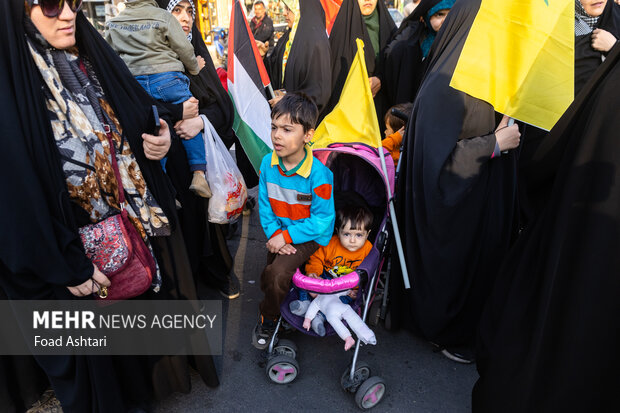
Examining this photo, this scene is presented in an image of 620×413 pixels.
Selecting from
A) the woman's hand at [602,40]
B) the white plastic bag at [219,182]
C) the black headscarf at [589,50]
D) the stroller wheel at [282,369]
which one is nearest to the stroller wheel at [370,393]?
the stroller wheel at [282,369]

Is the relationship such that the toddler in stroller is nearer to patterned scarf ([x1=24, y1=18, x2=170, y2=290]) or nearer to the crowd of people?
the crowd of people

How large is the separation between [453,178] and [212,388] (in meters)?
2.00

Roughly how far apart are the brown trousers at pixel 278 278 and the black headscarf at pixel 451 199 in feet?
2.47

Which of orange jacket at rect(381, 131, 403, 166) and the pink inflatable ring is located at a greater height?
orange jacket at rect(381, 131, 403, 166)

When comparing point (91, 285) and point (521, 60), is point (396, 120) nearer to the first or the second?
point (521, 60)

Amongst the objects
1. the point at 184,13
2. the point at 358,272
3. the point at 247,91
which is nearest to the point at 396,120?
the point at 247,91

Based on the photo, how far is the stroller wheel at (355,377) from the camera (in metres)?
2.45

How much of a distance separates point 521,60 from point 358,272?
150 centimetres

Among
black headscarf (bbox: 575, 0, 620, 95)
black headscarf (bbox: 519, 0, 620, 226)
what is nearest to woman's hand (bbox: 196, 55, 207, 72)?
black headscarf (bbox: 519, 0, 620, 226)

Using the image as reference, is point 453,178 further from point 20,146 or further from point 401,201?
point 20,146

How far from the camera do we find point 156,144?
205 cm

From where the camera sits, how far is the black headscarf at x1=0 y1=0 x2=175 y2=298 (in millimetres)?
1562

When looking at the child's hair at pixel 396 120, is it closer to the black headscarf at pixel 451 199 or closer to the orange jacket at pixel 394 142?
the orange jacket at pixel 394 142
